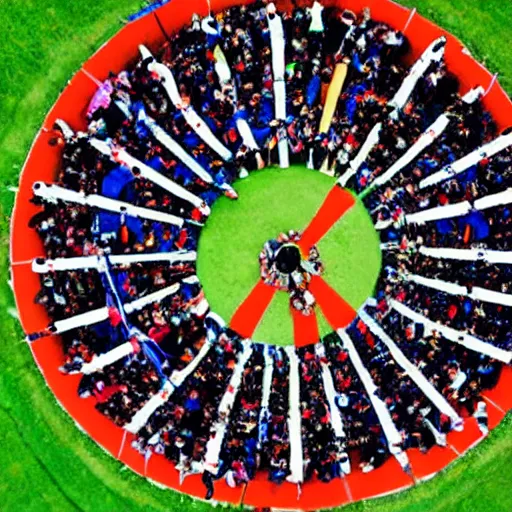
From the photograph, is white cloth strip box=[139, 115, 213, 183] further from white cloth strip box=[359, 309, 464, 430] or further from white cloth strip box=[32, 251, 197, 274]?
white cloth strip box=[359, 309, 464, 430]

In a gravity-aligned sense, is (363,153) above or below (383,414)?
above

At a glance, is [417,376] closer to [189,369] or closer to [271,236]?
[271,236]

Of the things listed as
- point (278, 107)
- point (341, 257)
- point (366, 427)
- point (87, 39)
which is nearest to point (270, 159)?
point (278, 107)

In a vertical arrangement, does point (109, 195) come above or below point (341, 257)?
above

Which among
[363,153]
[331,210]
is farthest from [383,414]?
[363,153]

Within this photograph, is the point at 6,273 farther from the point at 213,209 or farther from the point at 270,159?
the point at 270,159
